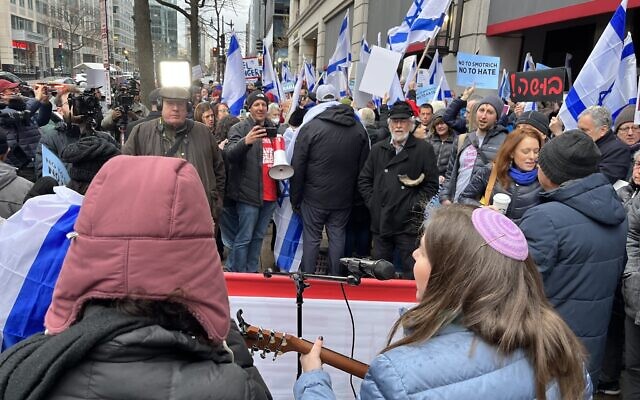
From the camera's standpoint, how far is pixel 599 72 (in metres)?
4.75

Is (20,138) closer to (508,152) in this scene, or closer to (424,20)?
(508,152)

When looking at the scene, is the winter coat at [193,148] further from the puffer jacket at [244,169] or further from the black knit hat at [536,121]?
the black knit hat at [536,121]

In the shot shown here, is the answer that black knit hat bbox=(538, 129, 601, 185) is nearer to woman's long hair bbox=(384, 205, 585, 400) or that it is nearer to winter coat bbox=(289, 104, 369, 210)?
woman's long hair bbox=(384, 205, 585, 400)

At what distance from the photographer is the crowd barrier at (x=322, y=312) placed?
9.23 feet

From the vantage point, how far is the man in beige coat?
3.96 m

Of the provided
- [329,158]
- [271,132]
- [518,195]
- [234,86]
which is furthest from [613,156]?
[234,86]

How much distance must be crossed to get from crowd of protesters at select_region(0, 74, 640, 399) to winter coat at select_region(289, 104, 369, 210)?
0.01 m

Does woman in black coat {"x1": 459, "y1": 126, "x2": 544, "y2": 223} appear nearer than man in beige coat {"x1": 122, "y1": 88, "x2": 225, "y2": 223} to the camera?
Yes

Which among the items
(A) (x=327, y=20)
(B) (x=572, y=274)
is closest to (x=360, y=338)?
(B) (x=572, y=274)

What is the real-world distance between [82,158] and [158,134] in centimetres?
193

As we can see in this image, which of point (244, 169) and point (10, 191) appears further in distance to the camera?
point (244, 169)

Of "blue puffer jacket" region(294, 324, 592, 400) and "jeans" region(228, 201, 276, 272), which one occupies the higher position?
"blue puffer jacket" region(294, 324, 592, 400)

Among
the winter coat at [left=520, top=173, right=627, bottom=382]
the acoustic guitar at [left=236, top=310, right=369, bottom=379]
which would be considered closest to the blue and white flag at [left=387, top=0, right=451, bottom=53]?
the winter coat at [left=520, top=173, right=627, bottom=382]

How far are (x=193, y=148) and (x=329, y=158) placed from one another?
1240mm
